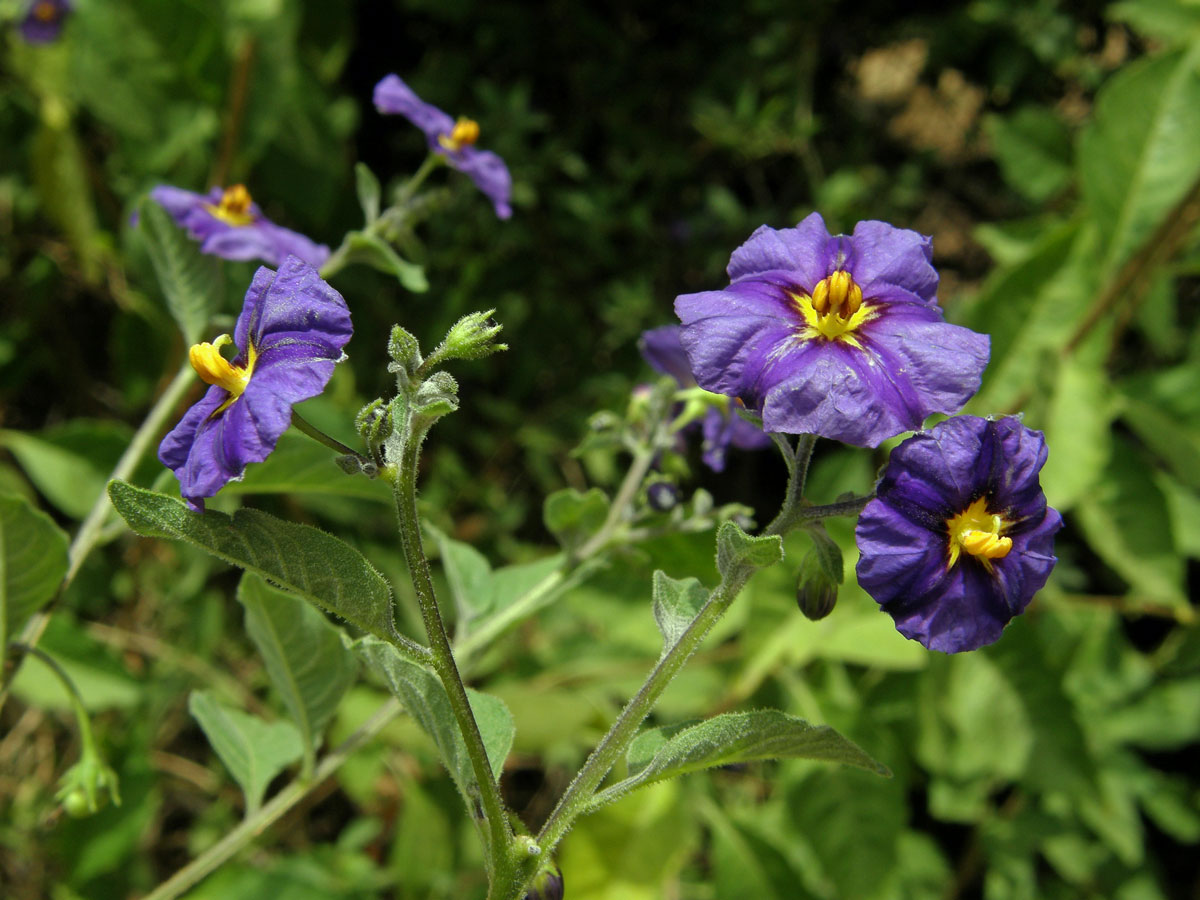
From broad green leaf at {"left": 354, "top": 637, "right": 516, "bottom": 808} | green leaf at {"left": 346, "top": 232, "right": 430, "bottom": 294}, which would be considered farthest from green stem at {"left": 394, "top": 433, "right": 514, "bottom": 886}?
green leaf at {"left": 346, "top": 232, "right": 430, "bottom": 294}

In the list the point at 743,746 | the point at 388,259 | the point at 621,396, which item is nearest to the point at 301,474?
the point at 388,259

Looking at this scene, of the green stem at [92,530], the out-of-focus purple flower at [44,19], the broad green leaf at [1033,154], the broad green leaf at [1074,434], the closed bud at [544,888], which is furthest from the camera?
the broad green leaf at [1033,154]

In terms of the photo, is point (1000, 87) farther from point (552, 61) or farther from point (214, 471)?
point (214, 471)

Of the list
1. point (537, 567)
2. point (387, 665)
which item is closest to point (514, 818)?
point (387, 665)

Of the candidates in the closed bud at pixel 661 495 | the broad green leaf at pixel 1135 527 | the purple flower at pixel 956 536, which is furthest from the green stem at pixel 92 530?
the broad green leaf at pixel 1135 527

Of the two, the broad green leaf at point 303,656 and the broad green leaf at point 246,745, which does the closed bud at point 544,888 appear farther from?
the broad green leaf at point 246,745

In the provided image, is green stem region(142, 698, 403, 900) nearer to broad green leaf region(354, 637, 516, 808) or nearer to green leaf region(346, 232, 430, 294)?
broad green leaf region(354, 637, 516, 808)
